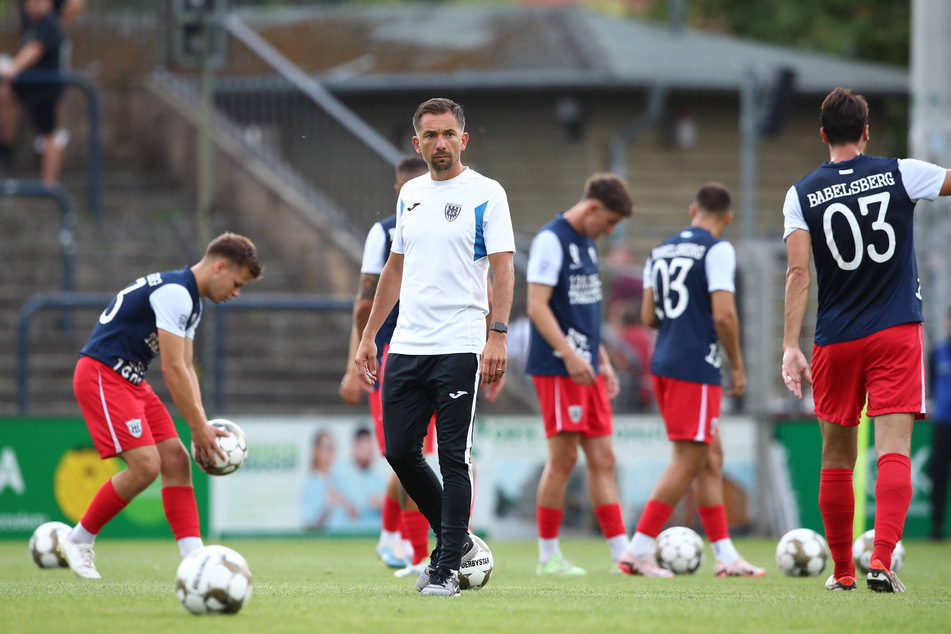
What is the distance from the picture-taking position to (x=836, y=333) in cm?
687

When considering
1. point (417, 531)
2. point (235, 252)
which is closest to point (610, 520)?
point (417, 531)

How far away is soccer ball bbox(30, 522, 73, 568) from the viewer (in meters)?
8.75

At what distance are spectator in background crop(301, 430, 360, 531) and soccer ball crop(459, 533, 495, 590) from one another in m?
6.40

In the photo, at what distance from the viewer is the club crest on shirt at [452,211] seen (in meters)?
6.50

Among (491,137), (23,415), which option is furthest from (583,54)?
(23,415)

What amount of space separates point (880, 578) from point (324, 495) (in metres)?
7.45

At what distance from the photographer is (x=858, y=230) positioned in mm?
6824

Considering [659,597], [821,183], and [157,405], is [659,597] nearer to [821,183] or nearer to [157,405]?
[821,183]

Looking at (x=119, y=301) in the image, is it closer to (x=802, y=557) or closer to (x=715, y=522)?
(x=715, y=522)

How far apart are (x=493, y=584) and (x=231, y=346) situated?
8.41 meters

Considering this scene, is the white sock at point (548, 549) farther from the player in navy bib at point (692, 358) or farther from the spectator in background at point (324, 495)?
the spectator in background at point (324, 495)

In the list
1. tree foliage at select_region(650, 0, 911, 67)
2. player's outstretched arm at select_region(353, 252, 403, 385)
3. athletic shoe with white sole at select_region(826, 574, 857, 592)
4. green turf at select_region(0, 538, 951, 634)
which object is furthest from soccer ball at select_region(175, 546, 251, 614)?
tree foliage at select_region(650, 0, 911, 67)

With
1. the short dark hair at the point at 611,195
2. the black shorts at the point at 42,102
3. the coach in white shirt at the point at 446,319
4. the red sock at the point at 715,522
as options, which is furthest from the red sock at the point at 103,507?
the black shorts at the point at 42,102

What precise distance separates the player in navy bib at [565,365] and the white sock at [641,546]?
35 cm
